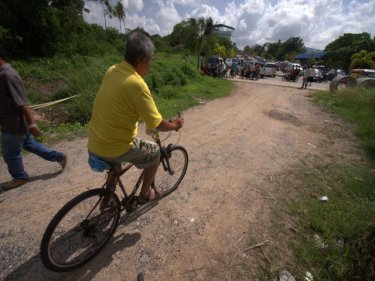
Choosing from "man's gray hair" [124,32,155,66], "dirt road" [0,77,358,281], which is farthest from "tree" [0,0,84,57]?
"man's gray hair" [124,32,155,66]

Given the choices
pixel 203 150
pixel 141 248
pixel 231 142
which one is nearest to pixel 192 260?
pixel 141 248

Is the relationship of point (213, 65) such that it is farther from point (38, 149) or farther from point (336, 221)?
point (336, 221)

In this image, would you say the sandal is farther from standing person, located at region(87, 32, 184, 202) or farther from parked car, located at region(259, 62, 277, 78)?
parked car, located at region(259, 62, 277, 78)

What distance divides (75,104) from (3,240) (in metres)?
4.60

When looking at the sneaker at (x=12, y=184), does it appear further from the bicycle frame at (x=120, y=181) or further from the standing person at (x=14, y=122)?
the bicycle frame at (x=120, y=181)

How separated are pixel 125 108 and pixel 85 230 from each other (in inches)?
56.3

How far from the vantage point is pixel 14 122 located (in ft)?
10.3

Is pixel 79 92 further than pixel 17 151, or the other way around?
pixel 79 92

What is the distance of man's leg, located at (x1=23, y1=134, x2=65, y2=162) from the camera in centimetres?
360

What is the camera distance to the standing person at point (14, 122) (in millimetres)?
2920

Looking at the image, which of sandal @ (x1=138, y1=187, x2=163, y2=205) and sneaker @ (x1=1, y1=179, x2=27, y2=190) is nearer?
sandal @ (x1=138, y1=187, x2=163, y2=205)

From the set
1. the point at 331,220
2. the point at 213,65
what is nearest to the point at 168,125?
the point at 331,220

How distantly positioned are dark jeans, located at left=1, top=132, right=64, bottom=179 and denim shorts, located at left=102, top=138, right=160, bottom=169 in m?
1.77

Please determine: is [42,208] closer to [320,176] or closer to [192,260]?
[192,260]
